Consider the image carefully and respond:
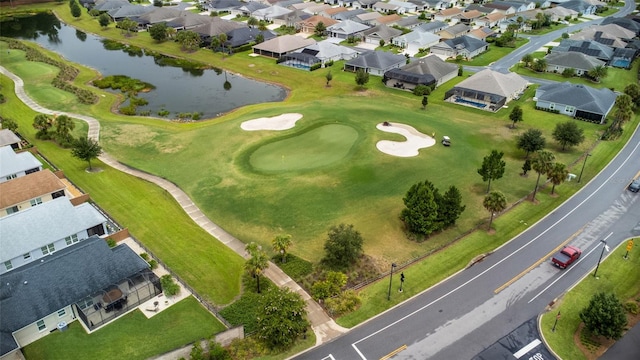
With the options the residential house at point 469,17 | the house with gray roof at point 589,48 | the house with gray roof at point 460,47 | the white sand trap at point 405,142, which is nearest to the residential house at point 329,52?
the house with gray roof at point 460,47

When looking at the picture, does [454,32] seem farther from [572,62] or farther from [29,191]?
[29,191]

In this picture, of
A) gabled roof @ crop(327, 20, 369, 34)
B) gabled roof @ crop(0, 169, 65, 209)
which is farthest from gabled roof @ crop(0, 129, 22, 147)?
gabled roof @ crop(327, 20, 369, 34)

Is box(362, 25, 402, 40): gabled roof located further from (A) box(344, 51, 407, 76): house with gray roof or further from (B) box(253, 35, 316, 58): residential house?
(A) box(344, 51, 407, 76): house with gray roof

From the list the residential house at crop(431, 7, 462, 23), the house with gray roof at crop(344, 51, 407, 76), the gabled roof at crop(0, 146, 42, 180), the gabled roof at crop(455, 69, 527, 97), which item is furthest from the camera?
the residential house at crop(431, 7, 462, 23)

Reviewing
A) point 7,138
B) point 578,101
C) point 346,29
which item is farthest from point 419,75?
point 7,138

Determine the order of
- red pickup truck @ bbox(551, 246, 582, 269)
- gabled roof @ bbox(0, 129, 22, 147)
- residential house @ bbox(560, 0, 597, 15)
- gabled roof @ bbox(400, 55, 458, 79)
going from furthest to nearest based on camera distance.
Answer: residential house @ bbox(560, 0, 597, 15), gabled roof @ bbox(400, 55, 458, 79), gabled roof @ bbox(0, 129, 22, 147), red pickup truck @ bbox(551, 246, 582, 269)

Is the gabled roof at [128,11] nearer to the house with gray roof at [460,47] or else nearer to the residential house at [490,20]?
the house with gray roof at [460,47]
